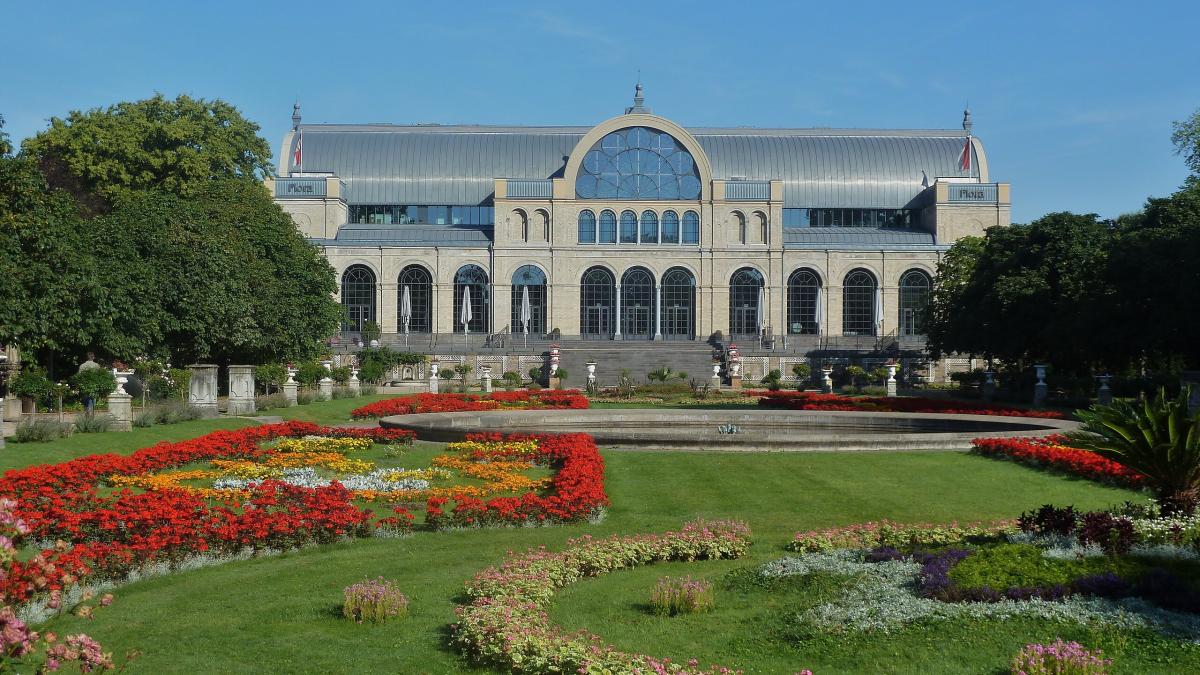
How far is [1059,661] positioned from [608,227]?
66769 millimetres

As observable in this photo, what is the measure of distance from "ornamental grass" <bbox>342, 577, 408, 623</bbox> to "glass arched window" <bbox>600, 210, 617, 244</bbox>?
63908mm

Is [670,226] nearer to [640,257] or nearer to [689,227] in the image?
[689,227]

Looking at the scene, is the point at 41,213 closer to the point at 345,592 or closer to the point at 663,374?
the point at 345,592

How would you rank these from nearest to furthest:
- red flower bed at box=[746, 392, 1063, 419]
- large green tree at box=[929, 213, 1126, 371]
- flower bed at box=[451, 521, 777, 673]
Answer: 1. flower bed at box=[451, 521, 777, 673]
2. red flower bed at box=[746, 392, 1063, 419]
3. large green tree at box=[929, 213, 1126, 371]

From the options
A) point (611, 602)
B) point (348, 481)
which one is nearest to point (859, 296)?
point (348, 481)

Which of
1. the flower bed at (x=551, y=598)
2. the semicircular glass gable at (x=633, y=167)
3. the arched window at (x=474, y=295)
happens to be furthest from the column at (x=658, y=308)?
the flower bed at (x=551, y=598)

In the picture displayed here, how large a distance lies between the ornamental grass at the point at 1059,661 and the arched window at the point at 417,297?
6810 cm

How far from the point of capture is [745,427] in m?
28.7

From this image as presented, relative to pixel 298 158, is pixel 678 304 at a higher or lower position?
lower

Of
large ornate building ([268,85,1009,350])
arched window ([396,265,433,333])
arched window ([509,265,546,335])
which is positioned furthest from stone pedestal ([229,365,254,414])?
arched window ([396,265,433,333])

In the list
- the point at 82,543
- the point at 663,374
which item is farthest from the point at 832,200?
the point at 82,543

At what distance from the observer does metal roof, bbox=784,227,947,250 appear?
75000 mm

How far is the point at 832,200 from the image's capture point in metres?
80.2

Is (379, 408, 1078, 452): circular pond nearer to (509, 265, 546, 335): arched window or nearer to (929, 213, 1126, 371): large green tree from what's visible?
(929, 213, 1126, 371): large green tree
